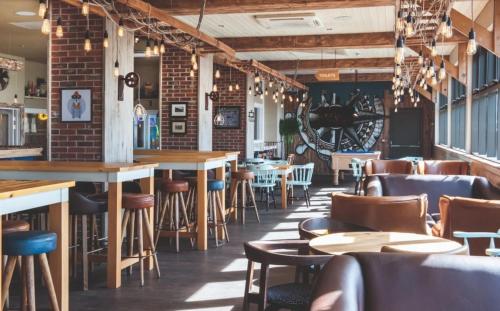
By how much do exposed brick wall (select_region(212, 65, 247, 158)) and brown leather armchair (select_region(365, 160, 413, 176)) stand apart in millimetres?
4540

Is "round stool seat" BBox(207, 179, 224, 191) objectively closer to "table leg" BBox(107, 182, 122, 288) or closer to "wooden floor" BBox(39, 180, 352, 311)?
"wooden floor" BBox(39, 180, 352, 311)

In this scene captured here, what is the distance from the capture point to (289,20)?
31.2 ft

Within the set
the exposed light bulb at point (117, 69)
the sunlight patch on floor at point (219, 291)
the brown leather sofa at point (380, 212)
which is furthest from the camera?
the exposed light bulb at point (117, 69)

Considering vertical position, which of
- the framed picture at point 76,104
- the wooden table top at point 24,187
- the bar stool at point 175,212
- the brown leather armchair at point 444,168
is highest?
the framed picture at point 76,104

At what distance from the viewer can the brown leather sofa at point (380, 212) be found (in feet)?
14.6

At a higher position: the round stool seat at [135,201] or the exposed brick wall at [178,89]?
the exposed brick wall at [178,89]

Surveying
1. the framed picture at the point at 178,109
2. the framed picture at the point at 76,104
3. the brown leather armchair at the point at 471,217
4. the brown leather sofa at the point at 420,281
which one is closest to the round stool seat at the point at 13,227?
the brown leather sofa at the point at 420,281

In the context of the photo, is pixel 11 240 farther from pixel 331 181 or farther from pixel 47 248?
pixel 331 181

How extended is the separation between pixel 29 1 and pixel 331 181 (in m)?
10.4

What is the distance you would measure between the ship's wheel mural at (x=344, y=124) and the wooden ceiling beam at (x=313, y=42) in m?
8.25

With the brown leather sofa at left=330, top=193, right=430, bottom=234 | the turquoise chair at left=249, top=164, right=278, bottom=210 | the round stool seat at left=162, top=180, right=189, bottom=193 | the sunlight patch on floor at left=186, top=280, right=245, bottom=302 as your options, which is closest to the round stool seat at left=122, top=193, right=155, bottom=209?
the sunlight patch on floor at left=186, top=280, right=245, bottom=302

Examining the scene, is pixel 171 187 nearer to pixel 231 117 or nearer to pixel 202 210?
pixel 202 210

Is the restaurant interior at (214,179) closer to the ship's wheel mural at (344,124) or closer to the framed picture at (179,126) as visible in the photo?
the framed picture at (179,126)

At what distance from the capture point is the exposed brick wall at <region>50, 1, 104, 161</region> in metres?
6.97
